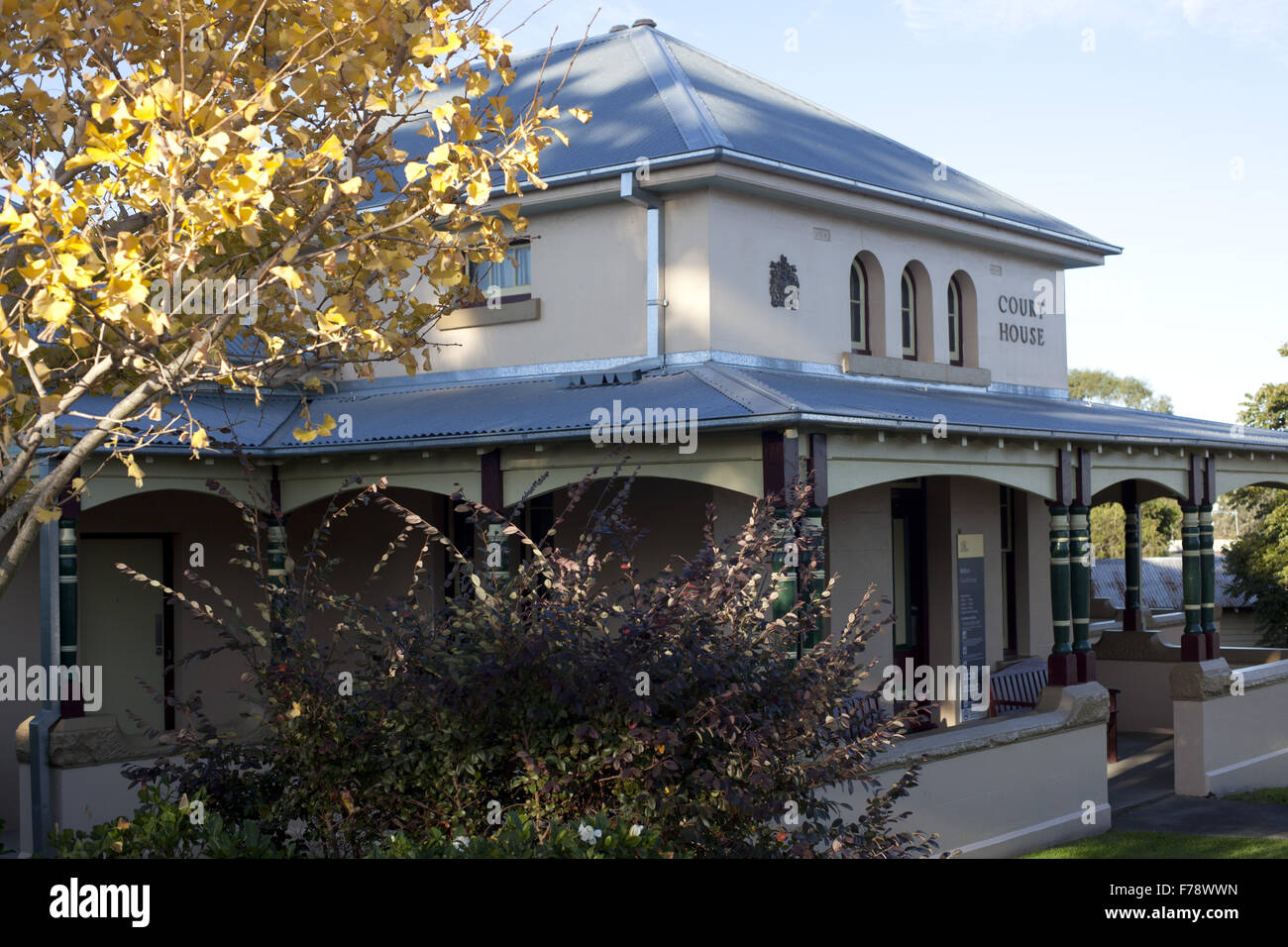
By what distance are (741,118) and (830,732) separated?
9.22 meters

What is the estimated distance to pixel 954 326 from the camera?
1628 centimetres

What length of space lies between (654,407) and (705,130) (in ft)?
11.2

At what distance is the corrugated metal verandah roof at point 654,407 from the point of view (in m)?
10.8

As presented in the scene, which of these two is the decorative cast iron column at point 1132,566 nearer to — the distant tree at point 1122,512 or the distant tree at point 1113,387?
the distant tree at point 1122,512

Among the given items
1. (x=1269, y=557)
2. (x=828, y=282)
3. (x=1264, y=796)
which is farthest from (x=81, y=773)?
(x=1269, y=557)

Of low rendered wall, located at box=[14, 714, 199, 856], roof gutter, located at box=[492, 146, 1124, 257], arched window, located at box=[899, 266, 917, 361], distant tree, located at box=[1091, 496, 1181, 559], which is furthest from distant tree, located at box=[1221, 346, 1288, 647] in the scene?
distant tree, located at box=[1091, 496, 1181, 559]

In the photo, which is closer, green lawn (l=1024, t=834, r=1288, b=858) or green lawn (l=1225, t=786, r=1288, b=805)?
green lawn (l=1024, t=834, r=1288, b=858)

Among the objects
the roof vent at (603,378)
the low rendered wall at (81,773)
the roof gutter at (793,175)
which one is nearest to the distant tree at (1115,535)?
the roof gutter at (793,175)

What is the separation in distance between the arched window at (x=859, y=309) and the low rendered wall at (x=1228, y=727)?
16.1 ft

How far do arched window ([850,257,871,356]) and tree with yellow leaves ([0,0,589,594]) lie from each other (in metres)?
7.28

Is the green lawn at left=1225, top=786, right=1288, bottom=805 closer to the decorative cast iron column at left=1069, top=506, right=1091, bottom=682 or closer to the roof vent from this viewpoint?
the decorative cast iron column at left=1069, top=506, right=1091, bottom=682

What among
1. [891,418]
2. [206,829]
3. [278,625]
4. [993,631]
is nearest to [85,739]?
[278,625]

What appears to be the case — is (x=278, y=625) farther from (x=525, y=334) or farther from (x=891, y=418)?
(x=525, y=334)

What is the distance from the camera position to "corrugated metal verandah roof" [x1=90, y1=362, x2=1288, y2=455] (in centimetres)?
1077
